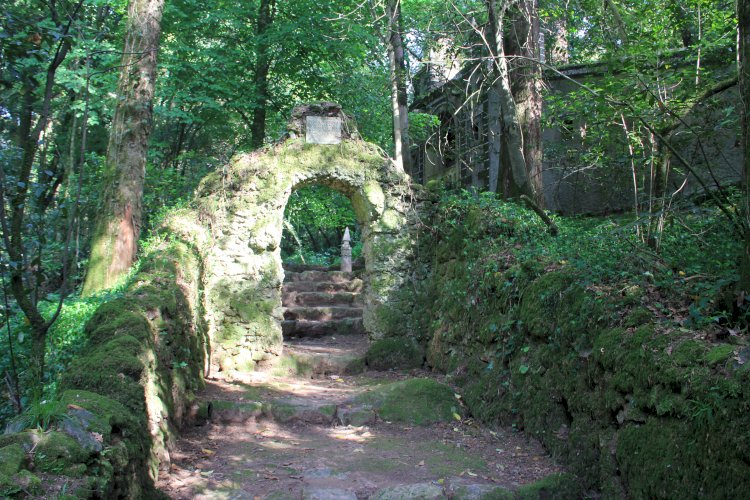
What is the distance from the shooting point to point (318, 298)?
11.6 m

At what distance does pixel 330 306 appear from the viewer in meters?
11.6

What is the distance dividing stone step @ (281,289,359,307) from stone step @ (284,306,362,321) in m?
0.53

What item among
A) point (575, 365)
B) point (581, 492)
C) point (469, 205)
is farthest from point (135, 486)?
point (469, 205)

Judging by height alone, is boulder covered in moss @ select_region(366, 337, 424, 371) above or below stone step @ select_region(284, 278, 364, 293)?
below

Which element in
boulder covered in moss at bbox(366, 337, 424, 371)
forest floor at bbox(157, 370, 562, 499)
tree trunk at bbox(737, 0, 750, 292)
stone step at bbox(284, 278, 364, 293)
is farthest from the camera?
stone step at bbox(284, 278, 364, 293)

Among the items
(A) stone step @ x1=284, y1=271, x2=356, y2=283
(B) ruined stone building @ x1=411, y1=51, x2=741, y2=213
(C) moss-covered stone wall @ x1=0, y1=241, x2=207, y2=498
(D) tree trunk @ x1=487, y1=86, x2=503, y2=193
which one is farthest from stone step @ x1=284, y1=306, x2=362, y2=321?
(D) tree trunk @ x1=487, y1=86, x2=503, y2=193

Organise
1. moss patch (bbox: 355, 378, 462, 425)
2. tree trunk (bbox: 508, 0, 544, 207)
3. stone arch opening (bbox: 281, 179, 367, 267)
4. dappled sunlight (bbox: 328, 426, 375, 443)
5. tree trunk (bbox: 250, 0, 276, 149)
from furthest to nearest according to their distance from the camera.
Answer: stone arch opening (bbox: 281, 179, 367, 267), tree trunk (bbox: 250, 0, 276, 149), tree trunk (bbox: 508, 0, 544, 207), moss patch (bbox: 355, 378, 462, 425), dappled sunlight (bbox: 328, 426, 375, 443)

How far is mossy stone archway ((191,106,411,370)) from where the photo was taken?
8.25m

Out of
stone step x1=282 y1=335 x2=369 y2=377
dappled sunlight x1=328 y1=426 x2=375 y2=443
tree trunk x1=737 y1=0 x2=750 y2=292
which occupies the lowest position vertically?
dappled sunlight x1=328 y1=426 x2=375 y2=443

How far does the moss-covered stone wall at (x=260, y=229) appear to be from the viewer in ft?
27.0

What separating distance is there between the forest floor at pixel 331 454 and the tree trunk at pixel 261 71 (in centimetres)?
892

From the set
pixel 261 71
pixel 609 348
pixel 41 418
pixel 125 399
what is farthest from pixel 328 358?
pixel 261 71

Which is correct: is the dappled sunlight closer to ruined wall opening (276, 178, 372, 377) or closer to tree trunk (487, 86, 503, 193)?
ruined wall opening (276, 178, 372, 377)

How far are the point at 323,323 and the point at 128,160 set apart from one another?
4.58m
